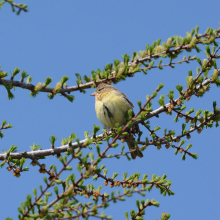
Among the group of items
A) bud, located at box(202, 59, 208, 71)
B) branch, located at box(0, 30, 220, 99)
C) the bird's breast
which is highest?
the bird's breast

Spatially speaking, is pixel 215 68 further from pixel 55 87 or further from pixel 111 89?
pixel 111 89

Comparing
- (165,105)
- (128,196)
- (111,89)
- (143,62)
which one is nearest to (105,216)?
(128,196)

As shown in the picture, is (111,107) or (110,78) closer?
(110,78)

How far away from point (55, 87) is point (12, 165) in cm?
124

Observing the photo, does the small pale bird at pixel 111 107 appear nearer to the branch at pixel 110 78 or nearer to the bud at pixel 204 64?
the branch at pixel 110 78

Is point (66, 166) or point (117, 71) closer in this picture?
point (66, 166)

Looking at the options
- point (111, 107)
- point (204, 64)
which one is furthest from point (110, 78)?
point (111, 107)

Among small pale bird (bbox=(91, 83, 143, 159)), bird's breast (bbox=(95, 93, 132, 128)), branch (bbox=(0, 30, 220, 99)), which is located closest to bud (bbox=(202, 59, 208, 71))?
branch (bbox=(0, 30, 220, 99))

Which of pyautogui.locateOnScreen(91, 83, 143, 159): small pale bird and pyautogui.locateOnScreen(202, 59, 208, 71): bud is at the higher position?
pyautogui.locateOnScreen(91, 83, 143, 159): small pale bird

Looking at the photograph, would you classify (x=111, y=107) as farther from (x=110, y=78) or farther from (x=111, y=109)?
(x=110, y=78)

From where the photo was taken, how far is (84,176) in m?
3.35

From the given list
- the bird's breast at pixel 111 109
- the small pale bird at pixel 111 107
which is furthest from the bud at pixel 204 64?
the bird's breast at pixel 111 109

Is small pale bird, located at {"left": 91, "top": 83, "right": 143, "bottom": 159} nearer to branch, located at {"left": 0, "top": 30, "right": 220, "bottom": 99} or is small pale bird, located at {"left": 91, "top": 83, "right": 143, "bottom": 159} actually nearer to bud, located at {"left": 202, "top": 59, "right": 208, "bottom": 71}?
branch, located at {"left": 0, "top": 30, "right": 220, "bottom": 99}

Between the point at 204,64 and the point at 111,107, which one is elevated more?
the point at 111,107
